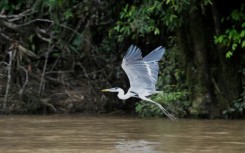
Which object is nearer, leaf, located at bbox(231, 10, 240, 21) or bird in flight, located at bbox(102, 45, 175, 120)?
bird in flight, located at bbox(102, 45, 175, 120)

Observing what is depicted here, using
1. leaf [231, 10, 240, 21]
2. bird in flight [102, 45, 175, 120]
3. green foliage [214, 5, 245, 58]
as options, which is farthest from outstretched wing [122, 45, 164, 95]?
leaf [231, 10, 240, 21]

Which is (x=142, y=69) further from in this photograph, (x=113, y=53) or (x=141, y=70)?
(x=113, y=53)

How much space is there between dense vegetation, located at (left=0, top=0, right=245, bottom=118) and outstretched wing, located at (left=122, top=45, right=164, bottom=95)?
2.69 feet

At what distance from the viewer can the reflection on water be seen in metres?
7.95

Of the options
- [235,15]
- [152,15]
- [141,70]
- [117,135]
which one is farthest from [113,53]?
[117,135]

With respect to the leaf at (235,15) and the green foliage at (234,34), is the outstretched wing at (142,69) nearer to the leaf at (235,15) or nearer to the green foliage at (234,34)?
the green foliage at (234,34)

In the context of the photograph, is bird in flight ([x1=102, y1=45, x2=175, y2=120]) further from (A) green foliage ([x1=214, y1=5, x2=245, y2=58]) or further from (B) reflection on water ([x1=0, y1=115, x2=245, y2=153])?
(A) green foliage ([x1=214, y1=5, x2=245, y2=58])

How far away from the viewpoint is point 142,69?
34.9ft

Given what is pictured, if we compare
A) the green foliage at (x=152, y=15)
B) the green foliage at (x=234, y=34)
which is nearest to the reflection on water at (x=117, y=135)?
the green foliage at (x=234, y=34)

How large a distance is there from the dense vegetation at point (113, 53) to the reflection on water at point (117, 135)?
88 cm

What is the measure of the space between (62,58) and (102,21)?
3.75 feet

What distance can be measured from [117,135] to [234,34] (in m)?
3.07

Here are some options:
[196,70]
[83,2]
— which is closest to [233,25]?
[196,70]

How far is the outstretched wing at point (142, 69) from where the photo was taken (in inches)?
410
